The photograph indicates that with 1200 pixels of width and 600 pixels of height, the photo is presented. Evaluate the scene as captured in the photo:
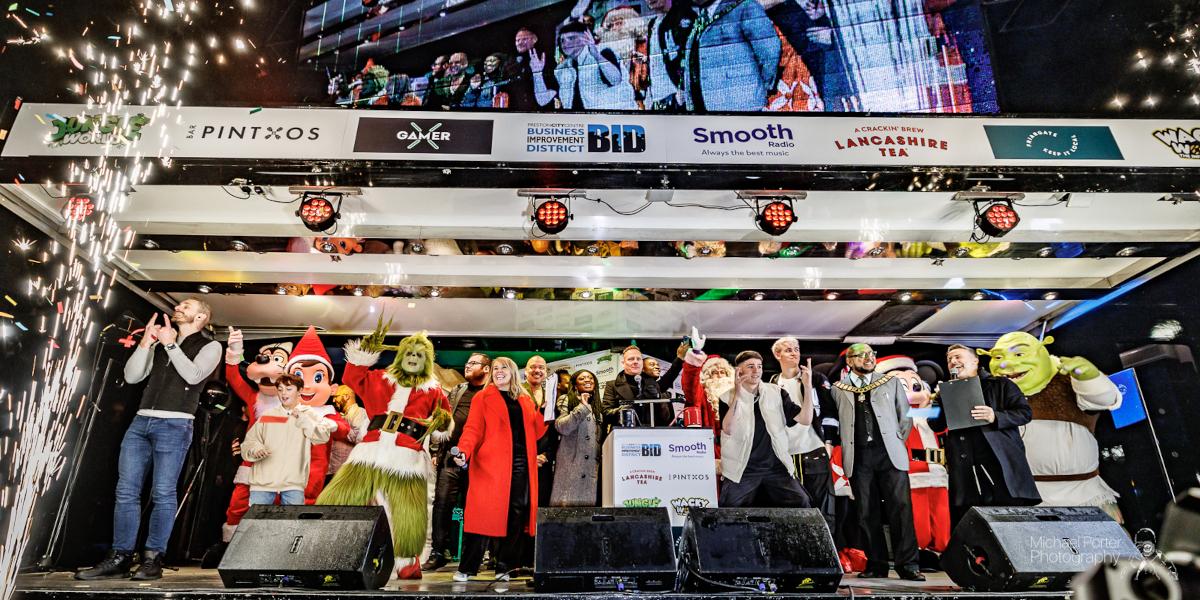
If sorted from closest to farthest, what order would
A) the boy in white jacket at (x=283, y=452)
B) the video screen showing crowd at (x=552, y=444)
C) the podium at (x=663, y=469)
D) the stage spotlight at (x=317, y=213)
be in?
the video screen showing crowd at (x=552, y=444)
the podium at (x=663, y=469)
the boy in white jacket at (x=283, y=452)
the stage spotlight at (x=317, y=213)

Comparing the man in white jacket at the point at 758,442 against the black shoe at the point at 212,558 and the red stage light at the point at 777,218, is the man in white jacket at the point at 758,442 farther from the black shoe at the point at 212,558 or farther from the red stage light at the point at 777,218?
the black shoe at the point at 212,558

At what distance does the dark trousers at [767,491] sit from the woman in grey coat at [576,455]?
106cm

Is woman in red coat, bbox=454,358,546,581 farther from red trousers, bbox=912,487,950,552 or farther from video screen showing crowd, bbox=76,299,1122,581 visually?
red trousers, bbox=912,487,950,552

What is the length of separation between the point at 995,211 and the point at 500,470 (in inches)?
153

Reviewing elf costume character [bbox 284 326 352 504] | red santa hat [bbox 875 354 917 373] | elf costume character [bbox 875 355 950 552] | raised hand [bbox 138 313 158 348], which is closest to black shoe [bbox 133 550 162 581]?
elf costume character [bbox 284 326 352 504]

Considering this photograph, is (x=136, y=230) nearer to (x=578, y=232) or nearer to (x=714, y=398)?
(x=578, y=232)

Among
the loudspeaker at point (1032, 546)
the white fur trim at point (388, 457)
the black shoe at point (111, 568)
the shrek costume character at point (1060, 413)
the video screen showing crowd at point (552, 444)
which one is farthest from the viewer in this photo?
the shrek costume character at point (1060, 413)

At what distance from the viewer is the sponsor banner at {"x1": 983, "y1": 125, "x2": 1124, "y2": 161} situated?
13.6 ft

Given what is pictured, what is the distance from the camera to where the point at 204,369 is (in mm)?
3973

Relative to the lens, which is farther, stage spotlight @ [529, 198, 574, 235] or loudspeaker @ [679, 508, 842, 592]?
stage spotlight @ [529, 198, 574, 235]

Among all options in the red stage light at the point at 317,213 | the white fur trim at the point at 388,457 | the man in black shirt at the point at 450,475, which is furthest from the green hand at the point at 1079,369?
the red stage light at the point at 317,213

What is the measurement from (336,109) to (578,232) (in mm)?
1981

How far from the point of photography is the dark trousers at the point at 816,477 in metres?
4.22

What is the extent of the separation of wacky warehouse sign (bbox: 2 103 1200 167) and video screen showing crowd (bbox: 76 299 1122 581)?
123 cm
